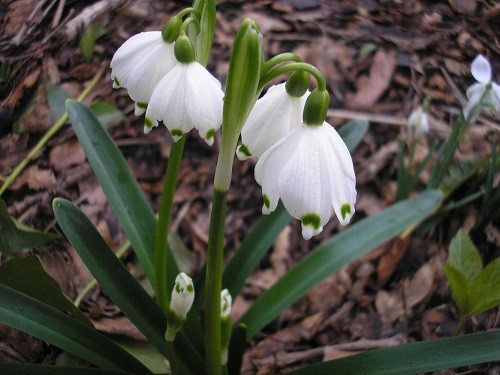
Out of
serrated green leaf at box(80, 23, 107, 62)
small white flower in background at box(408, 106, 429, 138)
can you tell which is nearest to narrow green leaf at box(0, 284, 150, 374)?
small white flower in background at box(408, 106, 429, 138)

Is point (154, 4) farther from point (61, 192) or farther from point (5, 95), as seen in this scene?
point (61, 192)

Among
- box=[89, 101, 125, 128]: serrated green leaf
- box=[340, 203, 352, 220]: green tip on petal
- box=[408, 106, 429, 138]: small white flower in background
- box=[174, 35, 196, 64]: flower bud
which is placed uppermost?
box=[174, 35, 196, 64]: flower bud

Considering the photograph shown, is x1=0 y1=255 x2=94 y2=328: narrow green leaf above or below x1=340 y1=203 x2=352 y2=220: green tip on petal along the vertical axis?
below

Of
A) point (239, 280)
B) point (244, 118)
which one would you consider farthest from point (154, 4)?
point (244, 118)

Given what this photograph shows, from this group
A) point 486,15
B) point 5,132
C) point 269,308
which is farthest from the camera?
point 486,15

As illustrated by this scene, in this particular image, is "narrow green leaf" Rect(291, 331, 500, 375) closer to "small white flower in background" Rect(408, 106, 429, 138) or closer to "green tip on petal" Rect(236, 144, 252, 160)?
"green tip on petal" Rect(236, 144, 252, 160)

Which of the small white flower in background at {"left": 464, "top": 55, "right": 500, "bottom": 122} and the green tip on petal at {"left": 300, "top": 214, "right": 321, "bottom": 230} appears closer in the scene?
the green tip on petal at {"left": 300, "top": 214, "right": 321, "bottom": 230}

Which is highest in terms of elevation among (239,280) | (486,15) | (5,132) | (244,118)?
(244,118)

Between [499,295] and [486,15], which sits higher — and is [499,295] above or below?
above

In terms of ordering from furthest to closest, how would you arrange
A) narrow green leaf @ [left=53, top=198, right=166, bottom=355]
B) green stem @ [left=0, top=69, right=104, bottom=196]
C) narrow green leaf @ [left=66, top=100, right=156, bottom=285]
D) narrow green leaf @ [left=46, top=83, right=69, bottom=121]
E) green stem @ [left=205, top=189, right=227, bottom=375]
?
narrow green leaf @ [left=46, top=83, right=69, bottom=121] < green stem @ [left=0, top=69, right=104, bottom=196] < narrow green leaf @ [left=66, top=100, right=156, bottom=285] < narrow green leaf @ [left=53, top=198, right=166, bottom=355] < green stem @ [left=205, top=189, right=227, bottom=375]
